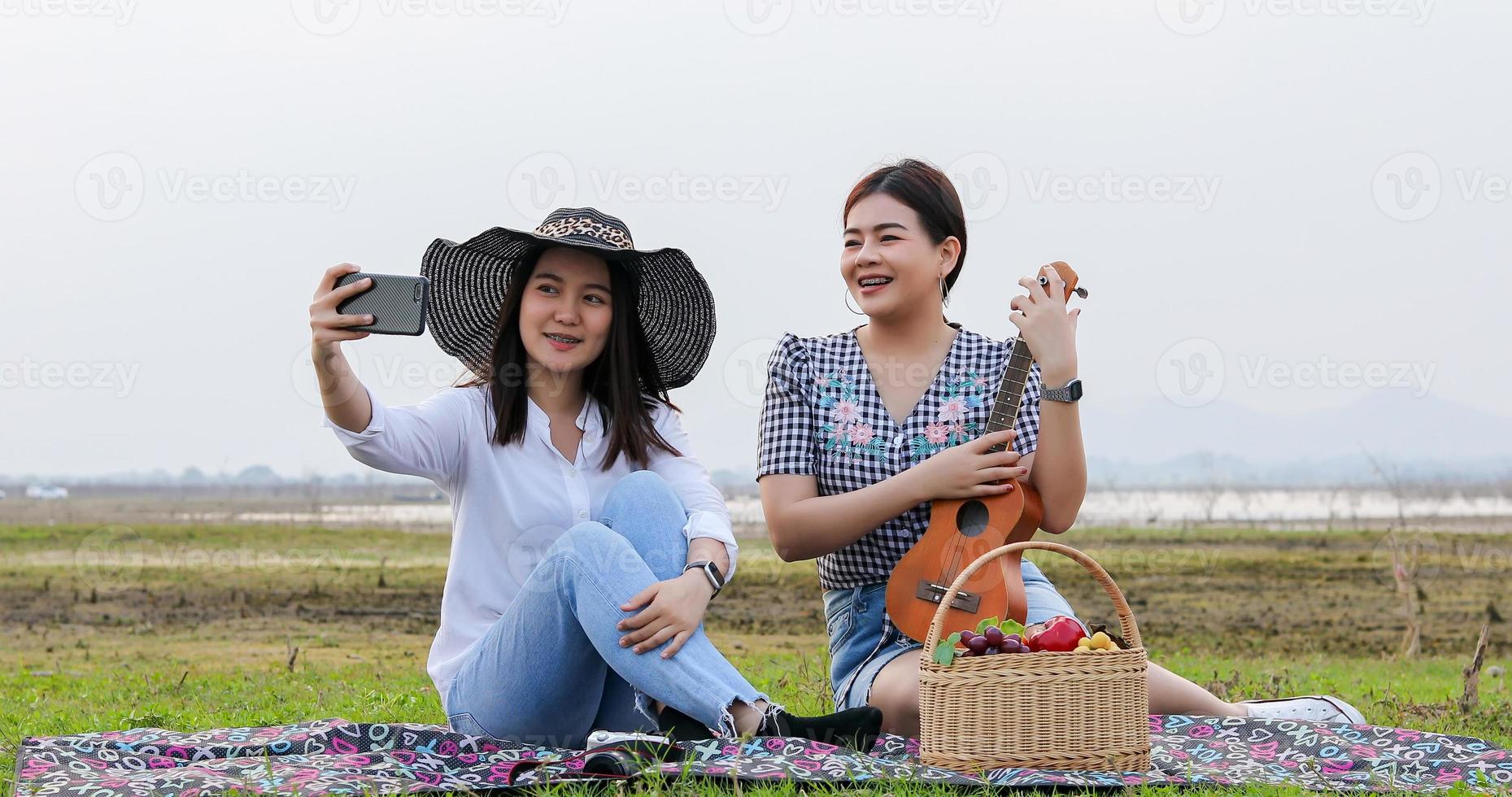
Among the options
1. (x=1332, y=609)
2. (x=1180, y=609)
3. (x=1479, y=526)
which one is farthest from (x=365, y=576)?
(x=1479, y=526)

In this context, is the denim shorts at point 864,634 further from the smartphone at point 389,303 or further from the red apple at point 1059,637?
the smartphone at point 389,303

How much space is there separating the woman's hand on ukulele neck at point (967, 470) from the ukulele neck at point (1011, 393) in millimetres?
74

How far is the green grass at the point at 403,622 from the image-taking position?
6.35 meters

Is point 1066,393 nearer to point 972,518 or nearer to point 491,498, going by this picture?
point 972,518

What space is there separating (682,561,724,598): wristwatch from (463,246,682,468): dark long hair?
539 millimetres

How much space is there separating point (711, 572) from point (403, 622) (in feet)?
39.9

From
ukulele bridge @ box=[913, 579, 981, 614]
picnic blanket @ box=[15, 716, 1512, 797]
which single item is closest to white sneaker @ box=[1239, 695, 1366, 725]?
picnic blanket @ box=[15, 716, 1512, 797]

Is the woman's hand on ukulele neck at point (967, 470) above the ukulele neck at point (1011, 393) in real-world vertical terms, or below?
below

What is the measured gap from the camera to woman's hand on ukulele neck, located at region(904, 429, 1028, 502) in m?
3.92

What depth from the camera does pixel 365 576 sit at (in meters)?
21.5

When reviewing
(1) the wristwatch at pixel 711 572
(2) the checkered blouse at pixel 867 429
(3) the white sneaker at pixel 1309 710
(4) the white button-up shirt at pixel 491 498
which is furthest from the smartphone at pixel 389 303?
(3) the white sneaker at pixel 1309 710

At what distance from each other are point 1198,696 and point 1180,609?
13.4 m

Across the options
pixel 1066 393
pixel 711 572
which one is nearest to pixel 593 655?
pixel 711 572

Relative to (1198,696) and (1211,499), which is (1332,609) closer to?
(1198,696)
